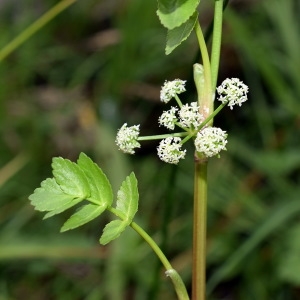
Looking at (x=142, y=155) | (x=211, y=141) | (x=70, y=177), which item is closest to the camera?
(x=211, y=141)

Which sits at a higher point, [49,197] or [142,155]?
[142,155]

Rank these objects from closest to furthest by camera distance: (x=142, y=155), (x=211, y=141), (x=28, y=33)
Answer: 1. (x=211, y=141)
2. (x=28, y=33)
3. (x=142, y=155)

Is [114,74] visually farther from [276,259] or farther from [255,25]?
[276,259]

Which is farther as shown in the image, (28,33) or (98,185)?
(28,33)

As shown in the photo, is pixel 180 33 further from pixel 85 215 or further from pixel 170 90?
pixel 85 215

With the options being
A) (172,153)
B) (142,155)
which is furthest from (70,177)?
(142,155)

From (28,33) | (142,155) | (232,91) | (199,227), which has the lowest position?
(199,227)

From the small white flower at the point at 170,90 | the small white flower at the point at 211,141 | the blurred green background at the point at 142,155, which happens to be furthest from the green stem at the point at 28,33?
the small white flower at the point at 211,141
